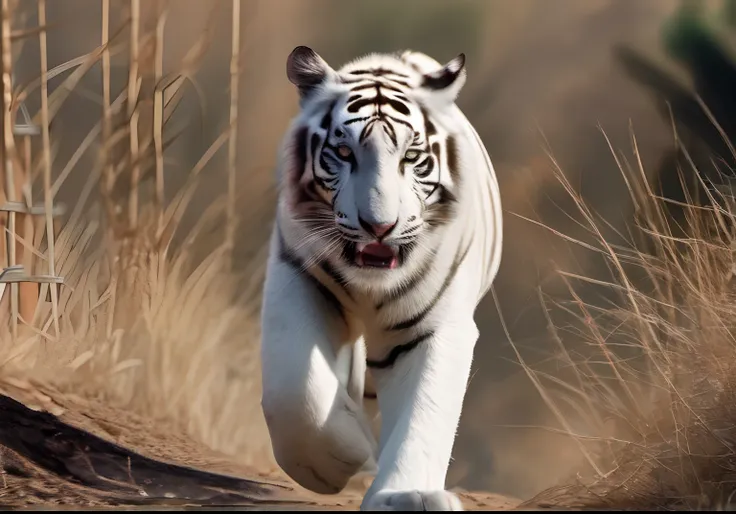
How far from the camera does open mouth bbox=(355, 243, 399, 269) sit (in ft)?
7.77

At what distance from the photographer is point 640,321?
2.95 meters

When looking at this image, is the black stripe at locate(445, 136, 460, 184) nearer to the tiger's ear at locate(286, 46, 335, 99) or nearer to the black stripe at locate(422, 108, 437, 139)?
the black stripe at locate(422, 108, 437, 139)

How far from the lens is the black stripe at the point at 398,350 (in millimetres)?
2410

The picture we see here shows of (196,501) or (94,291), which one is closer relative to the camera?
(196,501)

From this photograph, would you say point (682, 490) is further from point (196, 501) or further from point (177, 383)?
point (177, 383)

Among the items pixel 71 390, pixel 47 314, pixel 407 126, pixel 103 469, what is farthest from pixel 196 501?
pixel 407 126

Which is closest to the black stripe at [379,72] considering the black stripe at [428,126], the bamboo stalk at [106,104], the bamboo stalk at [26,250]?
the black stripe at [428,126]

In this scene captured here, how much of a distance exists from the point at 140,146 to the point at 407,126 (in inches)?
65.3

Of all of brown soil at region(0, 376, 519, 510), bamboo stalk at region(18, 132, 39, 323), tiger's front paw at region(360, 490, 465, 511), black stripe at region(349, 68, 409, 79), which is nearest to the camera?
tiger's front paw at region(360, 490, 465, 511)

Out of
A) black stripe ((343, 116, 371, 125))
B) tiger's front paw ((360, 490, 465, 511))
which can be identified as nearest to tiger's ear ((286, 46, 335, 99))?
black stripe ((343, 116, 371, 125))

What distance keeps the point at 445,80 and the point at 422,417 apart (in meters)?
0.79

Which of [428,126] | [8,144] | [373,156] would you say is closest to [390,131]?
[373,156]

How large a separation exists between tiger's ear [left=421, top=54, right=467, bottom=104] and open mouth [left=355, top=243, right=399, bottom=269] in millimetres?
411

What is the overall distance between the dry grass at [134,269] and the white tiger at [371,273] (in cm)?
131
